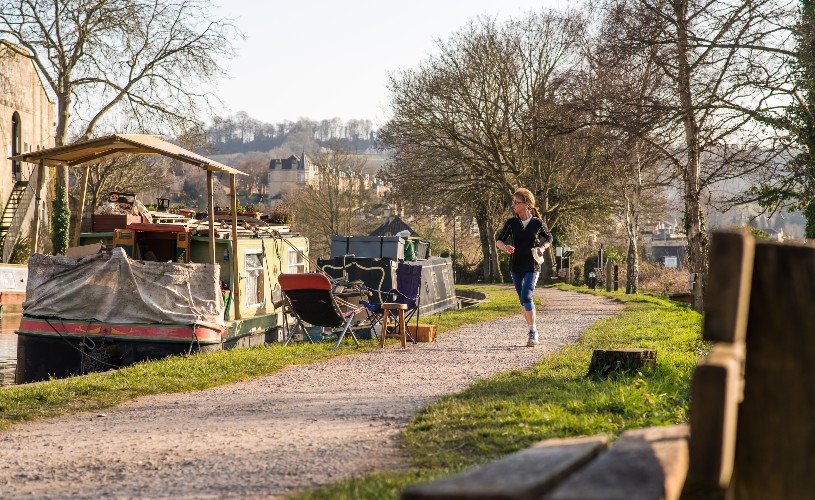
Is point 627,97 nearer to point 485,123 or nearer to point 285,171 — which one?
point 485,123

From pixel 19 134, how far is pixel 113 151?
3461 centimetres

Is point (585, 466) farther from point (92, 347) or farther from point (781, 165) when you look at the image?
point (781, 165)

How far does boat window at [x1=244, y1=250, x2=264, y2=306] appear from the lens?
1823cm

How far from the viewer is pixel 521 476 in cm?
192

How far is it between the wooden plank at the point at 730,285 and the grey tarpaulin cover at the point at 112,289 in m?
13.7

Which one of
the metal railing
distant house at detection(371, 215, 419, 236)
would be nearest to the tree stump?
the metal railing

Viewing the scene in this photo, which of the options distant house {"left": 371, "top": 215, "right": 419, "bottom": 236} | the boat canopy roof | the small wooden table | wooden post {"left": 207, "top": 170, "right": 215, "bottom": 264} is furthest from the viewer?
distant house {"left": 371, "top": 215, "right": 419, "bottom": 236}

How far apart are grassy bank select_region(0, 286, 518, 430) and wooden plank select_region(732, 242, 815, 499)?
6652 mm

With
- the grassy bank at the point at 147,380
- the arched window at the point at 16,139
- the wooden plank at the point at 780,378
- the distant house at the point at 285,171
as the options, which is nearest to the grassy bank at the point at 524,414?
the wooden plank at the point at 780,378

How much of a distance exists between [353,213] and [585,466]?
65548 mm

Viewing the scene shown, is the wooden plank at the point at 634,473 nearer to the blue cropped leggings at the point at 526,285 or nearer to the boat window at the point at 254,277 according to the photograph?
the blue cropped leggings at the point at 526,285

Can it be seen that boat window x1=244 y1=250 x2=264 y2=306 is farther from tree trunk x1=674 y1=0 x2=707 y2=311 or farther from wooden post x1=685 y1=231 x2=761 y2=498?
wooden post x1=685 y1=231 x2=761 y2=498

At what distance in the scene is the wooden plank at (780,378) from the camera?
2.16m

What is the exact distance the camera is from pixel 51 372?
15477mm
